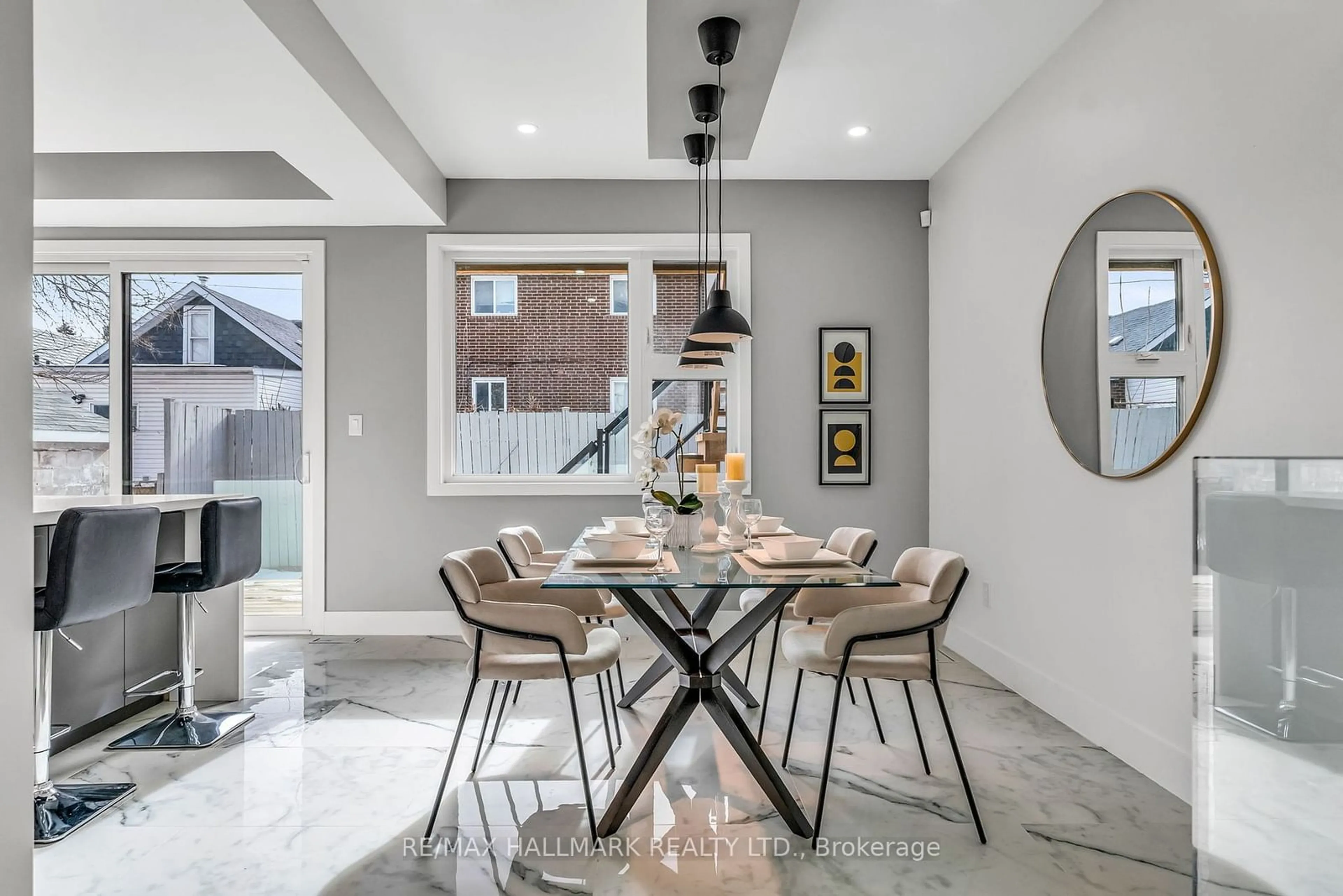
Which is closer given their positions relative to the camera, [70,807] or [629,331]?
[70,807]

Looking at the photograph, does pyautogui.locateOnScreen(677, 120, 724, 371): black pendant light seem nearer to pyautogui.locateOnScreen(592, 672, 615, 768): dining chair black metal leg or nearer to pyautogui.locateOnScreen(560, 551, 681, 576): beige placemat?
pyautogui.locateOnScreen(560, 551, 681, 576): beige placemat

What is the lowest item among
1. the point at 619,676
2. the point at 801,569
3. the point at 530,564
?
the point at 619,676

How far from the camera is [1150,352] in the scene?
2.29m

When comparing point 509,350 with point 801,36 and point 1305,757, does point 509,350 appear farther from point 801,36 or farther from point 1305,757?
point 1305,757

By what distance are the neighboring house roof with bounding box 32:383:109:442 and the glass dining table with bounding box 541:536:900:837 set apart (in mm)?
3631

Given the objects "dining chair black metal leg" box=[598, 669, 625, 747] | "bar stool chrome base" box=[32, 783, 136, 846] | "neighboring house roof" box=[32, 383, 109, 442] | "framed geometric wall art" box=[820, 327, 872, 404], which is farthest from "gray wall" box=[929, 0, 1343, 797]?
"neighboring house roof" box=[32, 383, 109, 442]

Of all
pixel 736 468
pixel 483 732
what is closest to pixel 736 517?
pixel 736 468

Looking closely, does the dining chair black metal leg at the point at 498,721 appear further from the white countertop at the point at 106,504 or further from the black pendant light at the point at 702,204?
the black pendant light at the point at 702,204

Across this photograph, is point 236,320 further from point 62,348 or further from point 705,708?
point 705,708

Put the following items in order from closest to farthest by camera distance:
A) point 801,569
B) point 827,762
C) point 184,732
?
point 827,762, point 801,569, point 184,732

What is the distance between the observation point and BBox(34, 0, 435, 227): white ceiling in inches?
87.3

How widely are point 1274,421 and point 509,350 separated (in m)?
3.57

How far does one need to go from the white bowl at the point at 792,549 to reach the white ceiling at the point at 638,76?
169 cm

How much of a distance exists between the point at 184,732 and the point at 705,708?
6.56ft
